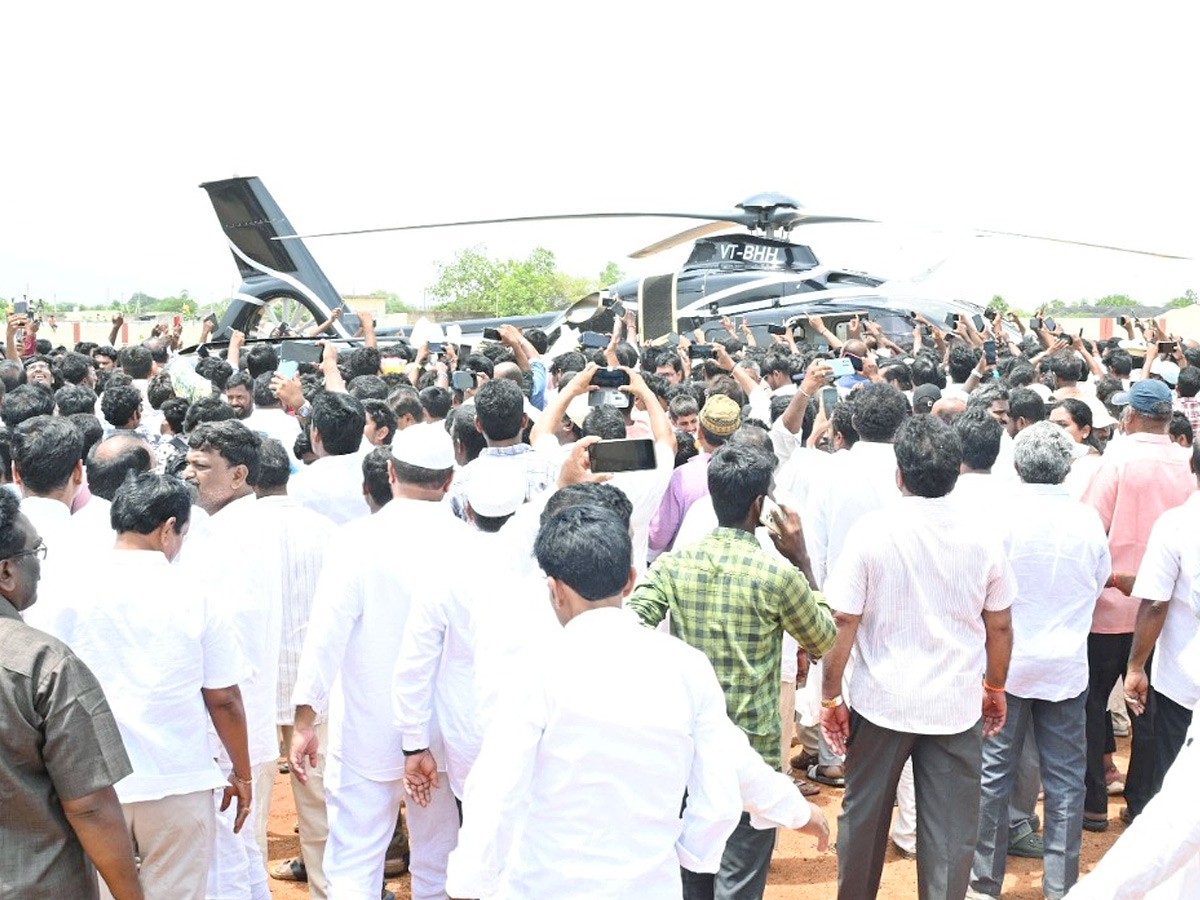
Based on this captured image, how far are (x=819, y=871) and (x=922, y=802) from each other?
1146 mm

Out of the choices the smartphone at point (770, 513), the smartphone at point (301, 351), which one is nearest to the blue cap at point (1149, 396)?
the smartphone at point (770, 513)

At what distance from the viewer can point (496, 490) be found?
4582 millimetres

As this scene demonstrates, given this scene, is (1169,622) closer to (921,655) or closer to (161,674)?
(921,655)

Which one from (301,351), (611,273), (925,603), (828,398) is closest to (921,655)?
(925,603)

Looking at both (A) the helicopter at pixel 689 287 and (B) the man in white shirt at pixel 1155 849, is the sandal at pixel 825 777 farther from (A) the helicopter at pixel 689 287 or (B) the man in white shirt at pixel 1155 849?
(A) the helicopter at pixel 689 287

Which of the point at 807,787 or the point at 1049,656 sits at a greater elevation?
the point at 1049,656

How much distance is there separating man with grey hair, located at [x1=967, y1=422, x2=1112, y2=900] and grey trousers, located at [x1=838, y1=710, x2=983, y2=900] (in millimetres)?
582

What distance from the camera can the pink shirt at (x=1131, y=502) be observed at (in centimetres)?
554

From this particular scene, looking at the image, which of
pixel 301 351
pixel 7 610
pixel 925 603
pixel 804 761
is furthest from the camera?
pixel 301 351

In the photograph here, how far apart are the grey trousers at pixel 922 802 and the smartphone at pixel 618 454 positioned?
1.16 meters

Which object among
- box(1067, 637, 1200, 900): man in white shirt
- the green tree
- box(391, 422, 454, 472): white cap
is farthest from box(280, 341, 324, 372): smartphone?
the green tree

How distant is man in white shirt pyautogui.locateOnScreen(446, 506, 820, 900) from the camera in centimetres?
262

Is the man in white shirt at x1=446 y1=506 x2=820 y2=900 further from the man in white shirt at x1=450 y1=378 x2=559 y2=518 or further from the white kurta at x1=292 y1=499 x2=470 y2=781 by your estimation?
the man in white shirt at x1=450 y1=378 x2=559 y2=518

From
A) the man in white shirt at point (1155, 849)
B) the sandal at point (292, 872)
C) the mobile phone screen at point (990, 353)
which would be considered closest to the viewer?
the man in white shirt at point (1155, 849)
